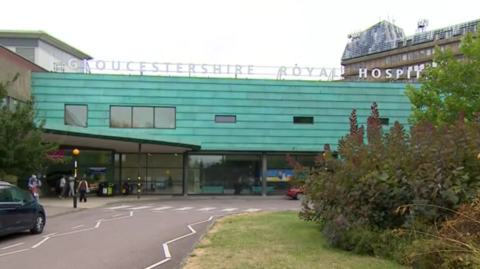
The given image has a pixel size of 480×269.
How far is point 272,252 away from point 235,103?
32649 mm

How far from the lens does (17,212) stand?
1361 centimetres

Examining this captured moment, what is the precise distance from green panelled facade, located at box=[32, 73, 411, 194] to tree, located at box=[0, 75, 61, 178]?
54.0 ft

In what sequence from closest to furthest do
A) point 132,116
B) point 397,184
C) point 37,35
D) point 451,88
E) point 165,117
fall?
point 397,184 → point 451,88 → point 132,116 → point 165,117 → point 37,35

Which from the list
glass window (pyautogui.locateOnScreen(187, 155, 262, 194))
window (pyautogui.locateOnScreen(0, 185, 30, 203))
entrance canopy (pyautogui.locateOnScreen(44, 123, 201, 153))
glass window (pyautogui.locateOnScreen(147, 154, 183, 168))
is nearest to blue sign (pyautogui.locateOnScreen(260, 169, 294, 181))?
glass window (pyautogui.locateOnScreen(187, 155, 262, 194))

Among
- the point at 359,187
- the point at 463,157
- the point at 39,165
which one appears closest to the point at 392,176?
the point at 359,187

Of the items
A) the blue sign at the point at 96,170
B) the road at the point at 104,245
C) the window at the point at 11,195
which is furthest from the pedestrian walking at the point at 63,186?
the window at the point at 11,195

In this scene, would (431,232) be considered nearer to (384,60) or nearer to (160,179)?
(160,179)

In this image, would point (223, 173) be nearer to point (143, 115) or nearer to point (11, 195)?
point (143, 115)

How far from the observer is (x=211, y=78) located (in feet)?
137

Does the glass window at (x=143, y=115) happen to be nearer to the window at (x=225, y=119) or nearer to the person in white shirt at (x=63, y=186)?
the window at (x=225, y=119)

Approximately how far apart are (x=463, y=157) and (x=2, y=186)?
11530mm

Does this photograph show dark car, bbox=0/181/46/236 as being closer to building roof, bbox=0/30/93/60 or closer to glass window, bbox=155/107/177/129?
glass window, bbox=155/107/177/129

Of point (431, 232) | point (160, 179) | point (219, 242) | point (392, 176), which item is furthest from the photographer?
point (160, 179)

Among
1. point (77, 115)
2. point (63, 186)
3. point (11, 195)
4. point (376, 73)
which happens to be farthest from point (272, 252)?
point (376, 73)
